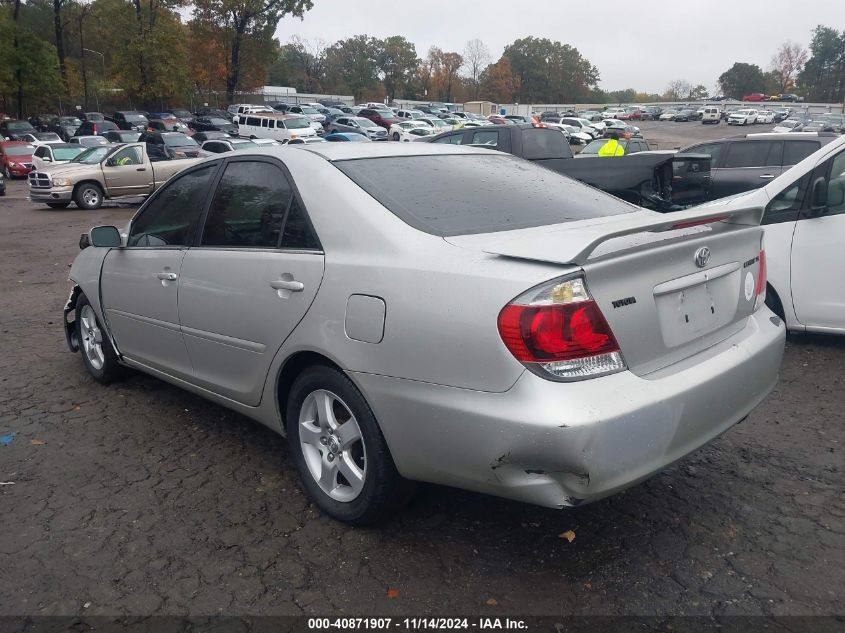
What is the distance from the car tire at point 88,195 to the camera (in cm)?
1892

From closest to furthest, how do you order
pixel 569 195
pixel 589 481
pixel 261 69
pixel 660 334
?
1. pixel 589 481
2. pixel 660 334
3. pixel 569 195
4. pixel 261 69

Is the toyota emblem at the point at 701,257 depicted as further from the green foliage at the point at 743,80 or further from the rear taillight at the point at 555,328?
the green foliage at the point at 743,80

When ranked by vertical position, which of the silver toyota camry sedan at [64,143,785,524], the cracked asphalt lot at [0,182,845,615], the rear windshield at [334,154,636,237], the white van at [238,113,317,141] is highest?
the white van at [238,113,317,141]

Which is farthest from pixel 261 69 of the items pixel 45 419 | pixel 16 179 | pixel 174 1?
pixel 45 419

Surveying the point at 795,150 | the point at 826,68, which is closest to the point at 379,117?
the point at 795,150

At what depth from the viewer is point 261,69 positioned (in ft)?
221

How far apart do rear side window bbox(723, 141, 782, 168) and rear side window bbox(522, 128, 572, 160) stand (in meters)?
2.48

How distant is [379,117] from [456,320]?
5051 cm

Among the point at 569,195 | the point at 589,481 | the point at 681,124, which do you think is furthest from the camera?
the point at 681,124

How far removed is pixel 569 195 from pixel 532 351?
1.53 m

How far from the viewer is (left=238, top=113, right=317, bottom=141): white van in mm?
34625

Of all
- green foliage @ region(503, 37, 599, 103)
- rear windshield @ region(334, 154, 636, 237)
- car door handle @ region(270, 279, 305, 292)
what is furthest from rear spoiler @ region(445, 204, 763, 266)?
green foliage @ region(503, 37, 599, 103)

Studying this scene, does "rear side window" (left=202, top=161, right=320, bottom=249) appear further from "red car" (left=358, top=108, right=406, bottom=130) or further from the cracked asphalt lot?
"red car" (left=358, top=108, right=406, bottom=130)

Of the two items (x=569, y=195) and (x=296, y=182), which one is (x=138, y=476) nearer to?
(x=296, y=182)
